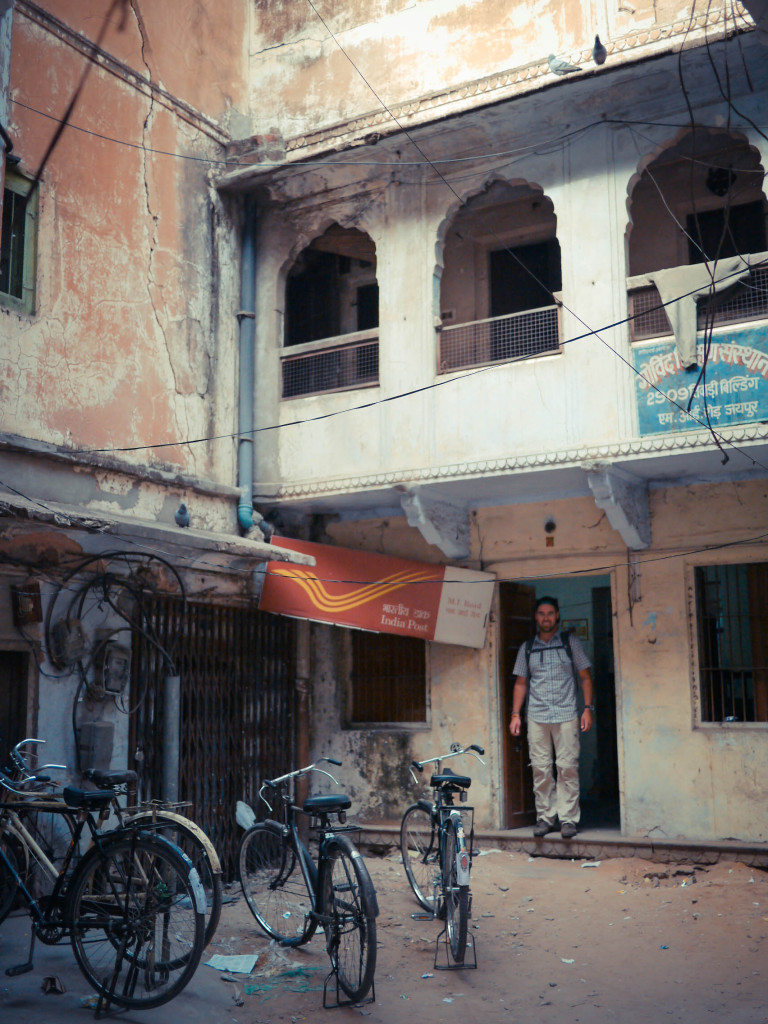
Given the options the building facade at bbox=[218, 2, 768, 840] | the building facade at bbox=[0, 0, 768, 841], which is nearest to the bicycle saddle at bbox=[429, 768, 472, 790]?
the building facade at bbox=[0, 0, 768, 841]

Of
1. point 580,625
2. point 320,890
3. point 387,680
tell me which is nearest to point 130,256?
point 387,680

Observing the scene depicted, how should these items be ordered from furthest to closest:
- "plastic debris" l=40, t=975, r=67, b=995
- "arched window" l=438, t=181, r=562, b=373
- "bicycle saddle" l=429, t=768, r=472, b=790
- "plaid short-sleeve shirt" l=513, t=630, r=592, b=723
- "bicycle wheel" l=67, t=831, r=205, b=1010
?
"arched window" l=438, t=181, r=562, b=373 < "plaid short-sleeve shirt" l=513, t=630, r=592, b=723 < "bicycle saddle" l=429, t=768, r=472, b=790 < "plastic debris" l=40, t=975, r=67, b=995 < "bicycle wheel" l=67, t=831, r=205, b=1010

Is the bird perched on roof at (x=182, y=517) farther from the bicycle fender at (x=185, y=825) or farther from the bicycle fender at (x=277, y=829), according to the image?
the bicycle fender at (x=185, y=825)

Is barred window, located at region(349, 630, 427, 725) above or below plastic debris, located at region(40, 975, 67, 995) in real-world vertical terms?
above

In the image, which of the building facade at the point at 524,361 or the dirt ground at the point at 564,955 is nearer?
the dirt ground at the point at 564,955

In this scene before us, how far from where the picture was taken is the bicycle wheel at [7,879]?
5.54 metres

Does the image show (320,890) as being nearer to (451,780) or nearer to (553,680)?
(451,780)

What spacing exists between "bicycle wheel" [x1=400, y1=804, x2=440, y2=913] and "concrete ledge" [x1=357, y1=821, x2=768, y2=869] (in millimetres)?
421

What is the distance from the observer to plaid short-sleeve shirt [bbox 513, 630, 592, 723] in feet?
30.8

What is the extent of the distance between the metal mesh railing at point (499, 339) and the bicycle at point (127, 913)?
5.41m

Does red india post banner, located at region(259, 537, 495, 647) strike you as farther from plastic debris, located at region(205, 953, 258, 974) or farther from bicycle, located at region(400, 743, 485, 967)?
plastic debris, located at region(205, 953, 258, 974)

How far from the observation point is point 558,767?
930cm

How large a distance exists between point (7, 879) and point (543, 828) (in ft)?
16.8

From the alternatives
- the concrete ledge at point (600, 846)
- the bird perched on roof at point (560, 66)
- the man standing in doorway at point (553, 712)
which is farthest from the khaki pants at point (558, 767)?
the bird perched on roof at point (560, 66)
